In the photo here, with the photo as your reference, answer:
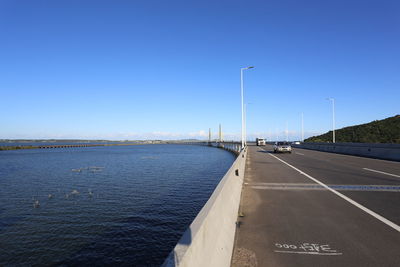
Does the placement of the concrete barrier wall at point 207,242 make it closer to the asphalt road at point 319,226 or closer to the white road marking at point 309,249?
the asphalt road at point 319,226

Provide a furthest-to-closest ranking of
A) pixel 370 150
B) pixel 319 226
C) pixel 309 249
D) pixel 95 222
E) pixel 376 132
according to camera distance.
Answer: pixel 376 132 < pixel 370 150 < pixel 95 222 < pixel 319 226 < pixel 309 249

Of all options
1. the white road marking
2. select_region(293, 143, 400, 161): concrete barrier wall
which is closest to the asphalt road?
the white road marking

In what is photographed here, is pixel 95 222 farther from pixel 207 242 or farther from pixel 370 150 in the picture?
pixel 370 150

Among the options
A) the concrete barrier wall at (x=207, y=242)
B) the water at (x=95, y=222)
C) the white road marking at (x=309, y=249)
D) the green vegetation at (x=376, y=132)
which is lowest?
the water at (x=95, y=222)

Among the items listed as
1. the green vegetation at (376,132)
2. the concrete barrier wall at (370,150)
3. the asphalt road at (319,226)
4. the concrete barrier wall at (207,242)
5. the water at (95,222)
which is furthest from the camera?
the green vegetation at (376,132)

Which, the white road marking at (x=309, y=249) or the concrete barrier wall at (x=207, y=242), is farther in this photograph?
the white road marking at (x=309, y=249)

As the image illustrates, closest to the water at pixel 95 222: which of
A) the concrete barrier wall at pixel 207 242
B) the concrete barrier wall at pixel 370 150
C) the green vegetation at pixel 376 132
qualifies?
the concrete barrier wall at pixel 207 242

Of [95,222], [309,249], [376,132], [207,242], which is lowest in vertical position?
[95,222]

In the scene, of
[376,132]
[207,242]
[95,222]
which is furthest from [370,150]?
[376,132]

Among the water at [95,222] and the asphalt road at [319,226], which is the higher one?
the asphalt road at [319,226]

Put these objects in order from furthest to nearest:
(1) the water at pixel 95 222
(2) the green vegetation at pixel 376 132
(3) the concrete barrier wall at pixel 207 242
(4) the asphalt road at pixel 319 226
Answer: (2) the green vegetation at pixel 376 132 < (1) the water at pixel 95 222 < (4) the asphalt road at pixel 319 226 < (3) the concrete barrier wall at pixel 207 242

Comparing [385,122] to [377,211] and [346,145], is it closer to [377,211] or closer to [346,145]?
[346,145]

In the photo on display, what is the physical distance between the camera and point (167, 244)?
855cm

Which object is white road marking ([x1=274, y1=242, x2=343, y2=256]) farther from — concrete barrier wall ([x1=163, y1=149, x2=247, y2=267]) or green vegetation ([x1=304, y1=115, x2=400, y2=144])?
green vegetation ([x1=304, y1=115, x2=400, y2=144])
